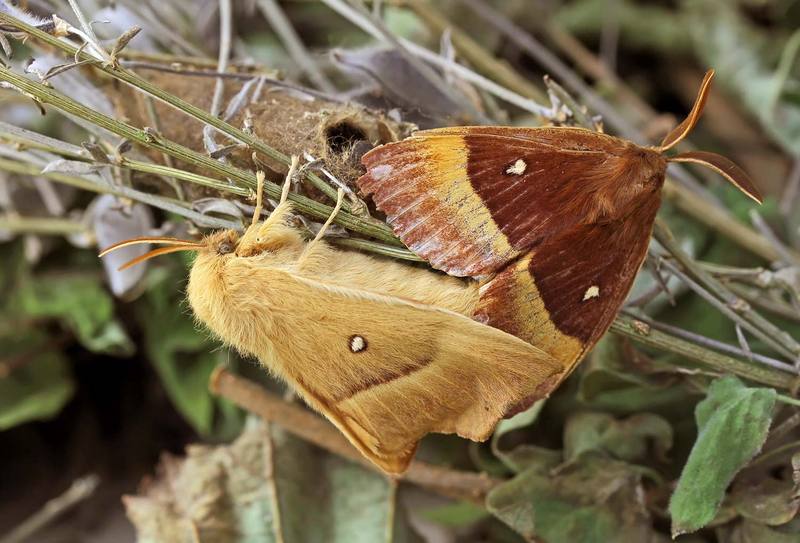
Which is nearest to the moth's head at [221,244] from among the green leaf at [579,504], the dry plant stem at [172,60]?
the dry plant stem at [172,60]

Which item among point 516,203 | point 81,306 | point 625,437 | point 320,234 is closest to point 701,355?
point 625,437

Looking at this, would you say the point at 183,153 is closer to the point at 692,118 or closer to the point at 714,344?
the point at 692,118

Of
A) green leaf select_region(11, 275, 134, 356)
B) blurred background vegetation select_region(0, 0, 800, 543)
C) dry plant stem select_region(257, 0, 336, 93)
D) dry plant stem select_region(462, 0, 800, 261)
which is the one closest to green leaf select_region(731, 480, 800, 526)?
blurred background vegetation select_region(0, 0, 800, 543)

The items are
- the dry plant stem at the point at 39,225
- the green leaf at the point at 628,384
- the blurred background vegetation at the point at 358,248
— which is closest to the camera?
the blurred background vegetation at the point at 358,248

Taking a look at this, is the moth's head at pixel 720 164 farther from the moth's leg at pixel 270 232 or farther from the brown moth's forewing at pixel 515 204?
the moth's leg at pixel 270 232

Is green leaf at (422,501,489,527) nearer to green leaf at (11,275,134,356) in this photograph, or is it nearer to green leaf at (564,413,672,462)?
green leaf at (564,413,672,462)

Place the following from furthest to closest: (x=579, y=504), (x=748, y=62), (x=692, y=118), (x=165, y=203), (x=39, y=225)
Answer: (x=748, y=62), (x=39, y=225), (x=579, y=504), (x=165, y=203), (x=692, y=118)
